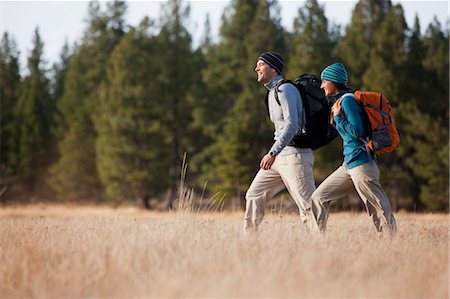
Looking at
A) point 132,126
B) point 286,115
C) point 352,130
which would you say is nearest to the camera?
point 352,130

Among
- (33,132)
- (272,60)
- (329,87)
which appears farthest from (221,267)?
(33,132)

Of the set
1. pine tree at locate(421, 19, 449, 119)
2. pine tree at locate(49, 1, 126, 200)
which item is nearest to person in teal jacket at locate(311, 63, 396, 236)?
pine tree at locate(421, 19, 449, 119)

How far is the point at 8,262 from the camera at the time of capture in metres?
5.36

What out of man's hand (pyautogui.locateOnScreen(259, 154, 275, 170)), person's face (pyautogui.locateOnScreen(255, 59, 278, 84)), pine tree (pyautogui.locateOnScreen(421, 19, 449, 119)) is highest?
pine tree (pyautogui.locateOnScreen(421, 19, 449, 119))

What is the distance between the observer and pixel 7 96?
1668 inches

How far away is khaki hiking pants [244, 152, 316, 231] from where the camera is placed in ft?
22.0

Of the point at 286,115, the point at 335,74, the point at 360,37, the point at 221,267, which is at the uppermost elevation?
the point at 360,37

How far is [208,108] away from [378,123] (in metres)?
27.5

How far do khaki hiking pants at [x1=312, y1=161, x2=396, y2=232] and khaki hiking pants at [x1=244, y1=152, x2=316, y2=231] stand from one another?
112 mm

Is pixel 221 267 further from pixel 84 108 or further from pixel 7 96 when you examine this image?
pixel 7 96

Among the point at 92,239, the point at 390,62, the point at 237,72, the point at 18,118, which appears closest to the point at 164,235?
the point at 92,239

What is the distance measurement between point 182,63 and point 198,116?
11.5ft

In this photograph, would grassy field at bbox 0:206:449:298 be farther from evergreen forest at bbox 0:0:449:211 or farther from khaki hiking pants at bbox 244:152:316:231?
evergreen forest at bbox 0:0:449:211

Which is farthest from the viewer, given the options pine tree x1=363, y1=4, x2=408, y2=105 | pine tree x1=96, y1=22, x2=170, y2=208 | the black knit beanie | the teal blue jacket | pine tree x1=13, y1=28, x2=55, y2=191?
pine tree x1=13, y1=28, x2=55, y2=191
